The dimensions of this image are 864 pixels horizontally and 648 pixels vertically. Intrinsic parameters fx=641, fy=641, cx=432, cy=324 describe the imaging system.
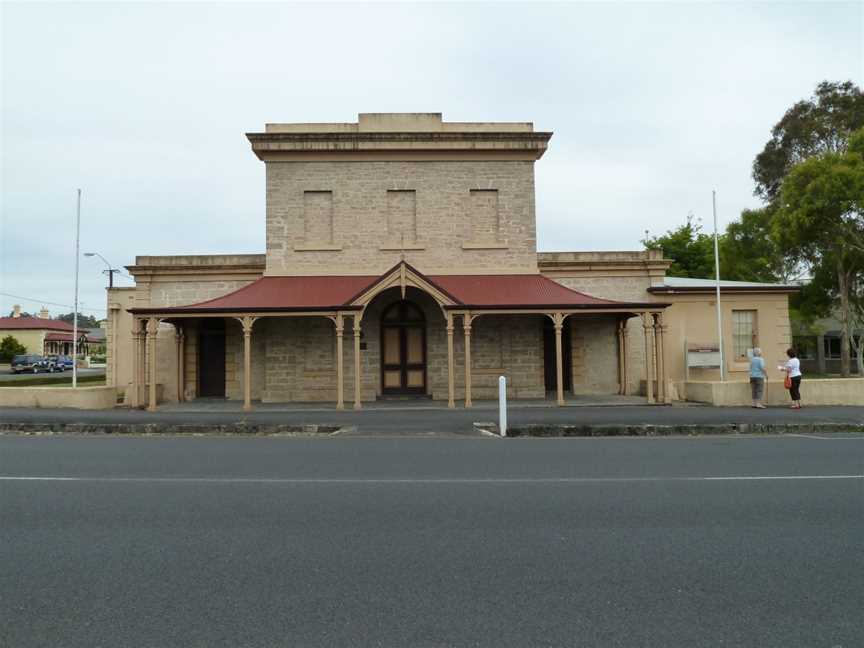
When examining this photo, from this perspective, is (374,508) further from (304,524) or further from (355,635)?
(355,635)

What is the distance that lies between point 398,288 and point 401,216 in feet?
8.05

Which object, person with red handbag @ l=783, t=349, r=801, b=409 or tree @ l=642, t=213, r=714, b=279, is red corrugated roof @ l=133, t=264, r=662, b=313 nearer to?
person with red handbag @ l=783, t=349, r=801, b=409

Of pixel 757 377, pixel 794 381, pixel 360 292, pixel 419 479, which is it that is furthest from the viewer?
pixel 360 292

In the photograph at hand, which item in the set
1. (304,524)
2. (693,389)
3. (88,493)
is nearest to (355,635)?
(304,524)

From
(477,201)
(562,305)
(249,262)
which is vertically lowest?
(562,305)

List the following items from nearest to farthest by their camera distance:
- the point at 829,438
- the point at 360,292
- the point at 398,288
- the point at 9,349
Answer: the point at 829,438 < the point at 360,292 < the point at 398,288 < the point at 9,349

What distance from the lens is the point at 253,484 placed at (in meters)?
7.46

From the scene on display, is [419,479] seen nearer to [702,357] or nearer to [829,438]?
[829,438]

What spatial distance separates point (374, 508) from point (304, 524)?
80 centimetres

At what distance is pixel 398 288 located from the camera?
19453 millimetres

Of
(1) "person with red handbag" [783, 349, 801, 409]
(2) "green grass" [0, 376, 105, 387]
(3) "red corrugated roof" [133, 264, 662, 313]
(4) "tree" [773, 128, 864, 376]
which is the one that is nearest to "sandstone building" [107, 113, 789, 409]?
(3) "red corrugated roof" [133, 264, 662, 313]

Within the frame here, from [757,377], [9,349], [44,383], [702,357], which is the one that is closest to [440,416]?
[757,377]

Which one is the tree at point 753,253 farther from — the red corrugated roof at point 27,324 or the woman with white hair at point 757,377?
the red corrugated roof at point 27,324

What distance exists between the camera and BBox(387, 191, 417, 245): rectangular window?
66.0ft
